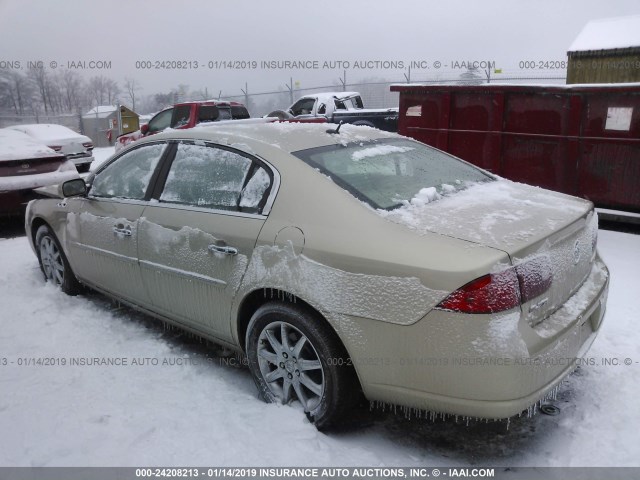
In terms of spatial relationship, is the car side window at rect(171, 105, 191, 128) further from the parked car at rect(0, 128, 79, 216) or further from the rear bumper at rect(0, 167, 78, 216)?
the rear bumper at rect(0, 167, 78, 216)

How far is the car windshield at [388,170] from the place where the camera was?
2.80m

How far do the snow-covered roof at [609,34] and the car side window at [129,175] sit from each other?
16.3 metres

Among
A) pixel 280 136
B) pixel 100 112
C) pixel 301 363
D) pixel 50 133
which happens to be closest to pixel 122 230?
pixel 280 136

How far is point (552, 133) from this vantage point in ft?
22.0

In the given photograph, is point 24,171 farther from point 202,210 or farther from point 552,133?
point 552,133

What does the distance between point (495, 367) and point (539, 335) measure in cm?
28

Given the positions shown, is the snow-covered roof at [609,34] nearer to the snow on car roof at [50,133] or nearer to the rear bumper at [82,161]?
the rear bumper at [82,161]

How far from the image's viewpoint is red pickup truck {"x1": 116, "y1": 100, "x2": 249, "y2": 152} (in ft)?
41.9

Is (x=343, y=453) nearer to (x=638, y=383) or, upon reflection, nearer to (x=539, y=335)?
(x=539, y=335)

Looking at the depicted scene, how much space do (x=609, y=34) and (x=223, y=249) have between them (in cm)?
1787

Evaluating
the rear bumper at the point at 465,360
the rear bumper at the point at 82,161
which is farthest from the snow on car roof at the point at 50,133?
the rear bumper at the point at 465,360

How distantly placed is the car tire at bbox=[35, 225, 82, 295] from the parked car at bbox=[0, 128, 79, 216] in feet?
7.55

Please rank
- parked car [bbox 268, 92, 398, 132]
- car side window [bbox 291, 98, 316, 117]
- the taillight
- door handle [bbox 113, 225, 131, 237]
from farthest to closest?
car side window [bbox 291, 98, 316, 117] → parked car [bbox 268, 92, 398, 132] → door handle [bbox 113, 225, 131, 237] → the taillight

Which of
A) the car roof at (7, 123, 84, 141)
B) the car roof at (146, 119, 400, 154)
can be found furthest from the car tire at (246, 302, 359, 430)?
the car roof at (7, 123, 84, 141)
